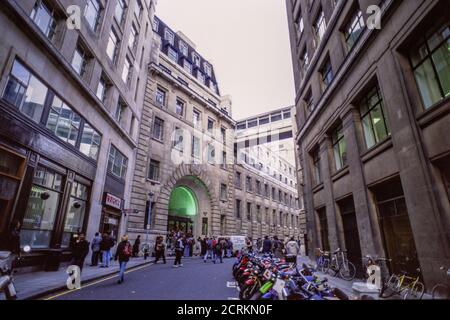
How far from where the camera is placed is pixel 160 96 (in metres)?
27.1

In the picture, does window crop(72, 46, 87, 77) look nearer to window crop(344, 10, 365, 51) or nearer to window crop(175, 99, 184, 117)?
window crop(175, 99, 184, 117)

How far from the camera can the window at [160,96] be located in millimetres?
26717

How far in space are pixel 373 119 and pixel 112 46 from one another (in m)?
18.4

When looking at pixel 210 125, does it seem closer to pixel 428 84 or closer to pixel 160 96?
pixel 160 96

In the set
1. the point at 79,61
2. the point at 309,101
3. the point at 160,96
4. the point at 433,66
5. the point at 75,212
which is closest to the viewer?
the point at 433,66

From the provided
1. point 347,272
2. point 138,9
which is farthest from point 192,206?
point 138,9

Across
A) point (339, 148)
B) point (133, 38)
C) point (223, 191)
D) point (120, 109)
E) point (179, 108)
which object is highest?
point (133, 38)

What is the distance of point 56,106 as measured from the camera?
12.2 m

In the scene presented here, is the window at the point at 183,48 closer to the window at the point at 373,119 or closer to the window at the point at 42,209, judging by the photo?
the window at the point at 42,209

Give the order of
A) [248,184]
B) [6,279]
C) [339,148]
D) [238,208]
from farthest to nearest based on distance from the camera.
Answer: [248,184], [238,208], [339,148], [6,279]

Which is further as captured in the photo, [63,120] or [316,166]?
[316,166]

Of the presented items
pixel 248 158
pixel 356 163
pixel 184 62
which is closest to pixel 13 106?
pixel 356 163
